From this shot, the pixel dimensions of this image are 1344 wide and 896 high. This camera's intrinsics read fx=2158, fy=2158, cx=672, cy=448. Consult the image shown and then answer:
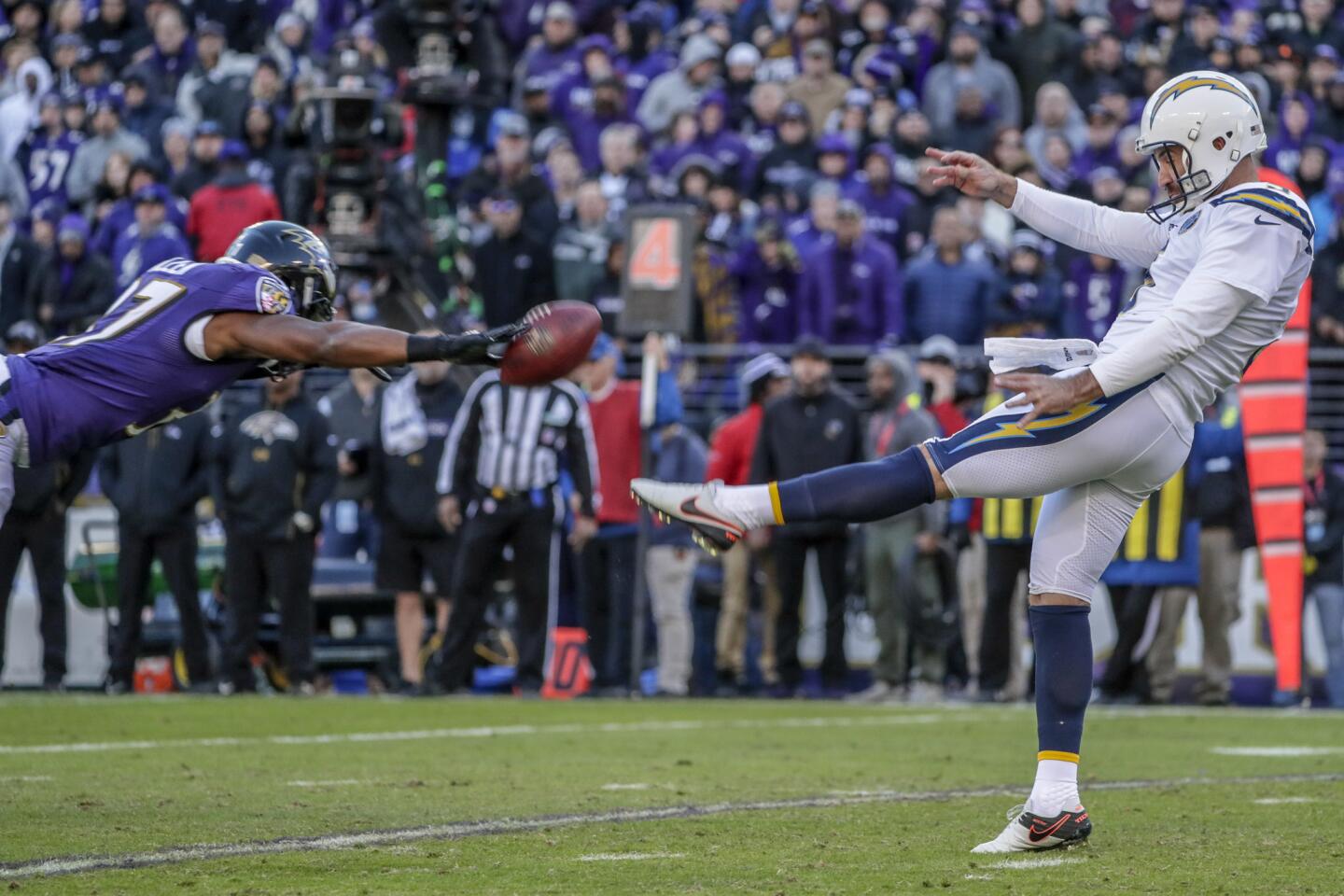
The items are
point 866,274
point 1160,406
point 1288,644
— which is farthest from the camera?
point 866,274

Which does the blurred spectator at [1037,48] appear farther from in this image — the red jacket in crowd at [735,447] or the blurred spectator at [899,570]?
the red jacket in crowd at [735,447]

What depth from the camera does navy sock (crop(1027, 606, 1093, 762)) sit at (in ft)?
18.2

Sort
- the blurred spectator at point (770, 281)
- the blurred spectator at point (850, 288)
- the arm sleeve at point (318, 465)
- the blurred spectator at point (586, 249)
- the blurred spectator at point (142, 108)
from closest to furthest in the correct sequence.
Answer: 1. the arm sleeve at point (318, 465)
2. the blurred spectator at point (850, 288)
3. the blurred spectator at point (770, 281)
4. the blurred spectator at point (586, 249)
5. the blurred spectator at point (142, 108)

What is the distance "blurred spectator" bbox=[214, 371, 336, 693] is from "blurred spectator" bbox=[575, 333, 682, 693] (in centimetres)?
167

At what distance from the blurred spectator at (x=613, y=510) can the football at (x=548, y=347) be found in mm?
7388

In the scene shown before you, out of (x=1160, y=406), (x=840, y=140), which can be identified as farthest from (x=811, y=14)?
(x=1160, y=406)

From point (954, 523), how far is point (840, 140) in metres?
4.12

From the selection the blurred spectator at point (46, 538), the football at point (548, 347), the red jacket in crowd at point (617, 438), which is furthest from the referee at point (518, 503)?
the football at point (548, 347)

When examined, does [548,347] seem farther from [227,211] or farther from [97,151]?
[97,151]

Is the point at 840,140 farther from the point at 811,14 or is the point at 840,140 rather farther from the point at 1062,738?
the point at 1062,738

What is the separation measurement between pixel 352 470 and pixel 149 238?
107 inches

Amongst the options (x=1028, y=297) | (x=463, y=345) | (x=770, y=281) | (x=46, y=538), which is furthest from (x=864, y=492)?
(x=770, y=281)

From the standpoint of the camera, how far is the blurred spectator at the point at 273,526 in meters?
12.8

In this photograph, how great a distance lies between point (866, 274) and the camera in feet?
48.3
